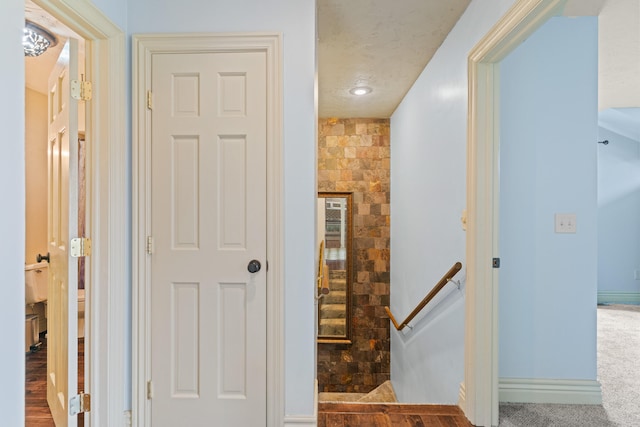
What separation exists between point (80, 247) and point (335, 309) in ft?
11.1

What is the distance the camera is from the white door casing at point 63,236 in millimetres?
1616

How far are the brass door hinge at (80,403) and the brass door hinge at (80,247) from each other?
2.19ft

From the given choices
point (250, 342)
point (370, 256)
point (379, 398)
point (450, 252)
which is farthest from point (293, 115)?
point (379, 398)

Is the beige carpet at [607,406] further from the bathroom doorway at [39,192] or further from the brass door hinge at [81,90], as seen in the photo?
the bathroom doorway at [39,192]

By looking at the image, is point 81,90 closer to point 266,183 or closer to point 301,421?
point 266,183

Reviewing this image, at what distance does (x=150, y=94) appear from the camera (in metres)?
1.78

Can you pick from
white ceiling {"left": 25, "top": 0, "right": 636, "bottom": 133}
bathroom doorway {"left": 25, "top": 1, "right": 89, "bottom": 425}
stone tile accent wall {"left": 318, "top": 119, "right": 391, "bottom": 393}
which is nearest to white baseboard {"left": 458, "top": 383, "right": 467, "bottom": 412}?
white ceiling {"left": 25, "top": 0, "right": 636, "bottom": 133}

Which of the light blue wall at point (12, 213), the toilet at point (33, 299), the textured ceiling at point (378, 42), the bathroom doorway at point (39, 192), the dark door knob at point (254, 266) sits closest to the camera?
the light blue wall at point (12, 213)

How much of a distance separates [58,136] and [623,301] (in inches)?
265

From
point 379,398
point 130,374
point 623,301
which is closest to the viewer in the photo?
point 130,374

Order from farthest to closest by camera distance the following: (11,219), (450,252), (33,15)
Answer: (450,252) → (33,15) → (11,219)

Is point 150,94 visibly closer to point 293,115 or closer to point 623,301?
point 293,115

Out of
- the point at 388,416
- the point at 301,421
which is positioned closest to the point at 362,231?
the point at 388,416

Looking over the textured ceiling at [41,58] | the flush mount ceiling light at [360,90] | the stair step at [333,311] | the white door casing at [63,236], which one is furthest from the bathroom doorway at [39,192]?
the stair step at [333,311]
